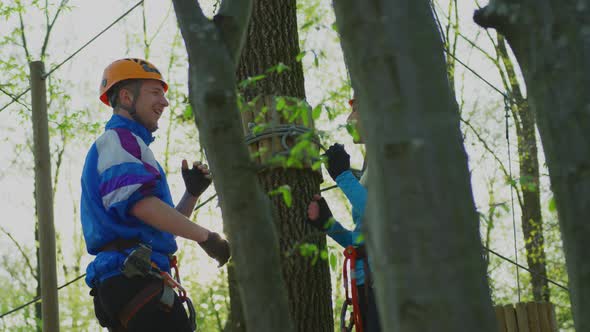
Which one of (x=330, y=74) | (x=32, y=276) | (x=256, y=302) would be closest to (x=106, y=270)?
(x=256, y=302)

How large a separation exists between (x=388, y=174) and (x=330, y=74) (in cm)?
1602

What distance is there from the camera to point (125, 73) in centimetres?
383

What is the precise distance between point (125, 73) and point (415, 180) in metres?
2.24

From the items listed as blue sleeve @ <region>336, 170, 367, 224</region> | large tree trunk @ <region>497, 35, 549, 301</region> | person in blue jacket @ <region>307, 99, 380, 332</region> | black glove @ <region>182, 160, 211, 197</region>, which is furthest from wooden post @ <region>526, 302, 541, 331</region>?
large tree trunk @ <region>497, 35, 549, 301</region>

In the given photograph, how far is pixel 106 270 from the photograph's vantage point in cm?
347

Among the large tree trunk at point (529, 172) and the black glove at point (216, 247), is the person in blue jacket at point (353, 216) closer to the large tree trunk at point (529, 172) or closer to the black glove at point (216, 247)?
the black glove at point (216, 247)

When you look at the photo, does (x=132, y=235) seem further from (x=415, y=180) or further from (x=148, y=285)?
(x=415, y=180)

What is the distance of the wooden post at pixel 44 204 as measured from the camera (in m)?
4.22

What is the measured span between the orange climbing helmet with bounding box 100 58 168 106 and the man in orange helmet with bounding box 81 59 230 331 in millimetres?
256

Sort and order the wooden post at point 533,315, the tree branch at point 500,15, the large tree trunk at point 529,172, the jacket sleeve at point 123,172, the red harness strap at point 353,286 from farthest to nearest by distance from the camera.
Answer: the large tree trunk at point 529,172 < the wooden post at point 533,315 < the red harness strap at point 353,286 < the jacket sleeve at point 123,172 < the tree branch at point 500,15

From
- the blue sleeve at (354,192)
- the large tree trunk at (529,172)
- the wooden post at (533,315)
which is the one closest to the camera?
the blue sleeve at (354,192)

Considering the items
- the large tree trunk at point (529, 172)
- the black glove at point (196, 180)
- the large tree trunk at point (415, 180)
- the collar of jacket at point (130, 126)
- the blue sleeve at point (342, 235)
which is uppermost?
the large tree trunk at point (529, 172)

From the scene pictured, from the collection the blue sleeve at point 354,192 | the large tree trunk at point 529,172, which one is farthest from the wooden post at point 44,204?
the large tree trunk at point 529,172

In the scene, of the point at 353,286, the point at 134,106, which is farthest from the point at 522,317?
the point at 134,106
